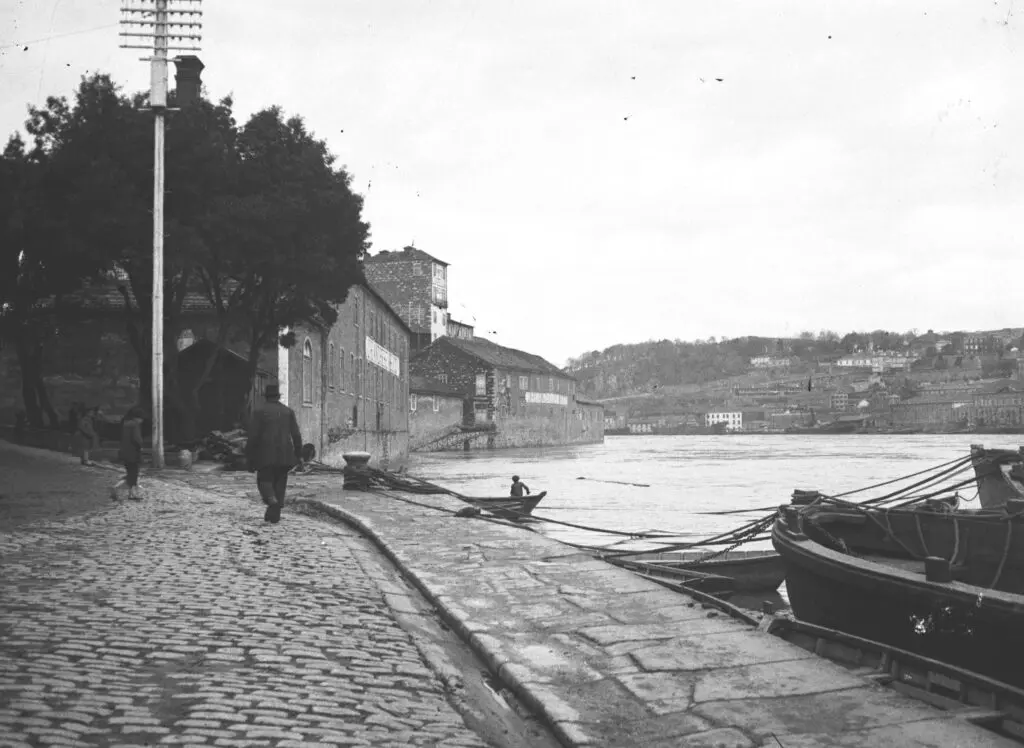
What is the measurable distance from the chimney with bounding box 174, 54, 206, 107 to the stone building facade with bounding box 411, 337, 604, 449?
154 feet

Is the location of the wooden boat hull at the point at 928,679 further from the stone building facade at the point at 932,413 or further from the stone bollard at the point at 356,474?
the stone building facade at the point at 932,413

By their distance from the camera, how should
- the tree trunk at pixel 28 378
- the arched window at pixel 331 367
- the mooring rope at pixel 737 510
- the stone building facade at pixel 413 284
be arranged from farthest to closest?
the stone building facade at pixel 413 284
the arched window at pixel 331 367
the tree trunk at pixel 28 378
the mooring rope at pixel 737 510

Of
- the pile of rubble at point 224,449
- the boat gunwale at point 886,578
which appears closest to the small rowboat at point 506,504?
the boat gunwale at point 886,578

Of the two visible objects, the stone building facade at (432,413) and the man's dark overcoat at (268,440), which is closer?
the man's dark overcoat at (268,440)

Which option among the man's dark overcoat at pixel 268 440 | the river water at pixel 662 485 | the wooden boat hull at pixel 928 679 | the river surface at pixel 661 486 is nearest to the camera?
the wooden boat hull at pixel 928 679

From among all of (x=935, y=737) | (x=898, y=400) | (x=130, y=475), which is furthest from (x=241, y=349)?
(x=898, y=400)

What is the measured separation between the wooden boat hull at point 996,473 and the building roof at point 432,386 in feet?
193

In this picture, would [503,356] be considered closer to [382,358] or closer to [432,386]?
[432,386]

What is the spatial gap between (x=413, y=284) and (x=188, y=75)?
48882mm

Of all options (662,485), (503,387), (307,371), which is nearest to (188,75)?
(307,371)

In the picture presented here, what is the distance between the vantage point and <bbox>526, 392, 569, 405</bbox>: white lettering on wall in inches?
3287

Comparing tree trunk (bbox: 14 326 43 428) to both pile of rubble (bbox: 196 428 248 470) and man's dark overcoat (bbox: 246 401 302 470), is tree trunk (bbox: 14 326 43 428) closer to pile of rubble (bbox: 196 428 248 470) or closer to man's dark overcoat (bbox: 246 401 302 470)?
pile of rubble (bbox: 196 428 248 470)

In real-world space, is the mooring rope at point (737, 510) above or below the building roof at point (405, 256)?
below

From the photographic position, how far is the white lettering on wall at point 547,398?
274ft
